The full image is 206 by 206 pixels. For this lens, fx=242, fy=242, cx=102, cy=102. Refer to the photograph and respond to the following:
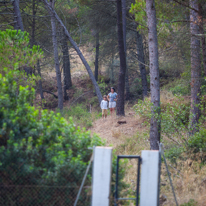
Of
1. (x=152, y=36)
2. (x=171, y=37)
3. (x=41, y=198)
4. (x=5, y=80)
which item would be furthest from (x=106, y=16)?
(x=41, y=198)

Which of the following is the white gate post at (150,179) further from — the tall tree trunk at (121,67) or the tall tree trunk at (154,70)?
the tall tree trunk at (121,67)

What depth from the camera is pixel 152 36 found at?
7.03 m

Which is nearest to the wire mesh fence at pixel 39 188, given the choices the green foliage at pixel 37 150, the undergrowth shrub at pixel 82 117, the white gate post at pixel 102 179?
the green foliage at pixel 37 150

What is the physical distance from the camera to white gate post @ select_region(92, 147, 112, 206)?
3.63m

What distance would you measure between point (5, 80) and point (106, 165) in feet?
7.30

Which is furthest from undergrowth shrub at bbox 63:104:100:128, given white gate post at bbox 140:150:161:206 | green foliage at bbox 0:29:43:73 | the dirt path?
white gate post at bbox 140:150:161:206

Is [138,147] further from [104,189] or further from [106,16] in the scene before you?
[106,16]

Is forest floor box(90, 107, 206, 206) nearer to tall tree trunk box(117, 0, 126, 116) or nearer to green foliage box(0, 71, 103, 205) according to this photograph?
green foliage box(0, 71, 103, 205)

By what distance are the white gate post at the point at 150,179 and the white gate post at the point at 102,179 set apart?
56 cm

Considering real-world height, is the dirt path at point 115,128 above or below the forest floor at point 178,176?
above

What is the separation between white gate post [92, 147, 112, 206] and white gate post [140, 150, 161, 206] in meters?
0.56

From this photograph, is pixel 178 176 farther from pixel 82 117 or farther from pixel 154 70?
pixel 82 117

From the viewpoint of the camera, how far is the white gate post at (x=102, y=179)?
3629mm

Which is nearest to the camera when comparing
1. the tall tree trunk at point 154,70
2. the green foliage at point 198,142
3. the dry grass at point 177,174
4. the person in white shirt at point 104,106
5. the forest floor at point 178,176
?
the forest floor at point 178,176
